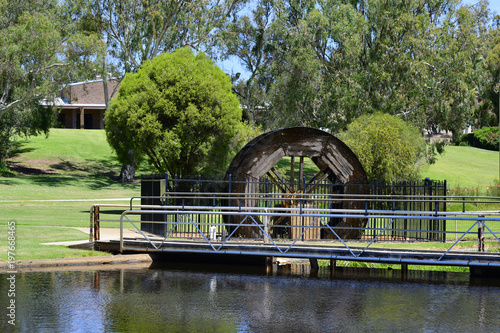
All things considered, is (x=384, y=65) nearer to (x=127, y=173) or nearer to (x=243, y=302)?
(x=127, y=173)

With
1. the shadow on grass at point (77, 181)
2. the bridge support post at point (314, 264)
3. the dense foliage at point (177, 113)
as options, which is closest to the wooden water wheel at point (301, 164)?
the bridge support post at point (314, 264)

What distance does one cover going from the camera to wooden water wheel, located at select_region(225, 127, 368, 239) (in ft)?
65.0

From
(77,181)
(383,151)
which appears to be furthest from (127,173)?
(383,151)

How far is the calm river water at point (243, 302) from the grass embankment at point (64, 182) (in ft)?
8.61

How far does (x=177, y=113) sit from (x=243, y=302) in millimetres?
22137

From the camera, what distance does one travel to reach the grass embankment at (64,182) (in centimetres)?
1832

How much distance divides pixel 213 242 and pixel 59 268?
13.1 ft

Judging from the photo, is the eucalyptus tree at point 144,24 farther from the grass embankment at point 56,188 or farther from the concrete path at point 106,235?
the concrete path at point 106,235

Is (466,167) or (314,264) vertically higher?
(466,167)

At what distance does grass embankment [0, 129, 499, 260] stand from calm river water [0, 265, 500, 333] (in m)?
2.62

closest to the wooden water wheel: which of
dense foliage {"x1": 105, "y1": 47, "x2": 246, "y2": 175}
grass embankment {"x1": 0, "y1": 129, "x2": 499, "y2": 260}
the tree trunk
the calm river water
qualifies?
the calm river water

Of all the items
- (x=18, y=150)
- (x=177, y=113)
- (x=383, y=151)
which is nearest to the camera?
(x=383, y=151)

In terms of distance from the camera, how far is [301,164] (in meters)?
20.7

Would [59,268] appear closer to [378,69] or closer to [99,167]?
[378,69]
